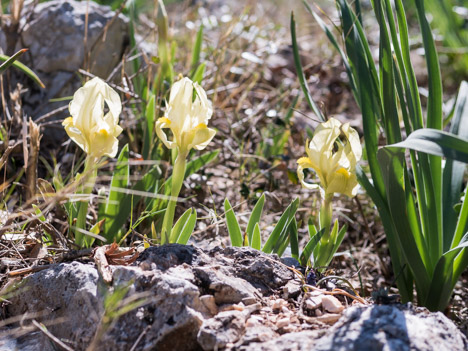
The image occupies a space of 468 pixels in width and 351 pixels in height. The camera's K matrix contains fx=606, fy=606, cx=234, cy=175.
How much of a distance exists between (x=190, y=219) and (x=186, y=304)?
416 mm

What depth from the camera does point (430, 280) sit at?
6.08 feet

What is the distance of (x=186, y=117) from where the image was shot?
164 centimetres

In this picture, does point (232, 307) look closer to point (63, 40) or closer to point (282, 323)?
point (282, 323)

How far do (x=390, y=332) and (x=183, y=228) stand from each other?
71 centimetres

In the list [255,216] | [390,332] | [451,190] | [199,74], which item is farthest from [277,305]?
[199,74]

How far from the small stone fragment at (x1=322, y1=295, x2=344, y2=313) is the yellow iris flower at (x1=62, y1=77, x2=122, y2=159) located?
0.71m

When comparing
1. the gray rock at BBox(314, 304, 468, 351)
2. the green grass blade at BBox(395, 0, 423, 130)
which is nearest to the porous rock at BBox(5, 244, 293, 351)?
the gray rock at BBox(314, 304, 468, 351)

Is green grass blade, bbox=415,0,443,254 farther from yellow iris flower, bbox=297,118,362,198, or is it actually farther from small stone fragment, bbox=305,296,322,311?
small stone fragment, bbox=305,296,322,311

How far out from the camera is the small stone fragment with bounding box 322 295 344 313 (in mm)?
1467

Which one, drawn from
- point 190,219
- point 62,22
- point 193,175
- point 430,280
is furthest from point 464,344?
point 62,22

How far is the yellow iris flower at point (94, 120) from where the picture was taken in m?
1.63

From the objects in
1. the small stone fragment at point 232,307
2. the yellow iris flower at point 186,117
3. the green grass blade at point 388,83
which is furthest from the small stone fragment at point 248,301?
the green grass blade at point 388,83

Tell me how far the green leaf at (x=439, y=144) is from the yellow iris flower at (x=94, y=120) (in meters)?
0.78

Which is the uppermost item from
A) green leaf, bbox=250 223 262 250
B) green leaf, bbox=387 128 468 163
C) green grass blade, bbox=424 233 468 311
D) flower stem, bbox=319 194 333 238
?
green leaf, bbox=387 128 468 163
